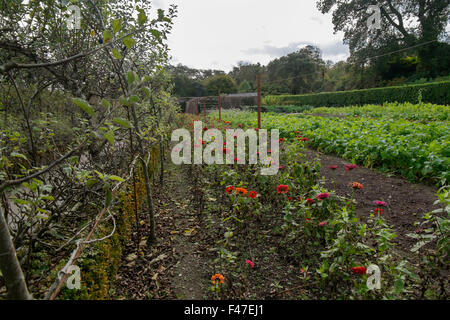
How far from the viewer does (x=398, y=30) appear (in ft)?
86.4

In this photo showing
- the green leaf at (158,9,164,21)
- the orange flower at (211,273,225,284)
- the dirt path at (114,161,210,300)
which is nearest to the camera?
the green leaf at (158,9,164,21)

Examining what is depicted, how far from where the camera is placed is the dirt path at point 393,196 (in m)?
2.89

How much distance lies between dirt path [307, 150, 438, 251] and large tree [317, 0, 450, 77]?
→ 23795 mm

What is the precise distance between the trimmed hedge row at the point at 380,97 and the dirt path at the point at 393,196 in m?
9.75

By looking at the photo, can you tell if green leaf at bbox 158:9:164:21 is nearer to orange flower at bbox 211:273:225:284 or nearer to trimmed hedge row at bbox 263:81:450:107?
orange flower at bbox 211:273:225:284

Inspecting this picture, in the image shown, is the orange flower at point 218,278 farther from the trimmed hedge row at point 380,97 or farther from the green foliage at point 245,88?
the green foliage at point 245,88

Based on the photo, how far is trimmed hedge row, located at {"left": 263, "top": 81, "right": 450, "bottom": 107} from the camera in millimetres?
15211

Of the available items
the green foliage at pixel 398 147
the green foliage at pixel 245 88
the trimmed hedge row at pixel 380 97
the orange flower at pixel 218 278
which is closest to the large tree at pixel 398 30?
the trimmed hedge row at pixel 380 97

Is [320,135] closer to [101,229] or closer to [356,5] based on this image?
[101,229]

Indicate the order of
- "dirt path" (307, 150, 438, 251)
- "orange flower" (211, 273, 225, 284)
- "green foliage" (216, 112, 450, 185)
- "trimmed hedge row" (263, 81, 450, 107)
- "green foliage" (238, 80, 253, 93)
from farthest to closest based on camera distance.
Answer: "green foliage" (238, 80, 253, 93)
"trimmed hedge row" (263, 81, 450, 107)
"green foliage" (216, 112, 450, 185)
"dirt path" (307, 150, 438, 251)
"orange flower" (211, 273, 225, 284)

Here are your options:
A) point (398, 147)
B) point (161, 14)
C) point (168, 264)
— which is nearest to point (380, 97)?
point (398, 147)

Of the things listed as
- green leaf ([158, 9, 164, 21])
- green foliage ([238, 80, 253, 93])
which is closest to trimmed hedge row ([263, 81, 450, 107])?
green leaf ([158, 9, 164, 21])
